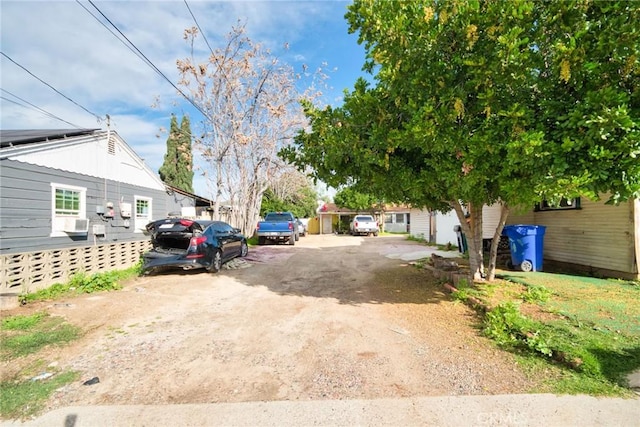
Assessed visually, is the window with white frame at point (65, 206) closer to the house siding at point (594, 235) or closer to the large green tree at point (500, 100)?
the large green tree at point (500, 100)

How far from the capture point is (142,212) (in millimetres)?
11477

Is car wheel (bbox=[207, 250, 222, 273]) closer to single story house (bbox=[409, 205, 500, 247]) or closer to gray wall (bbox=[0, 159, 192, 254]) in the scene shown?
gray wall (bbox=[0, 159, 192, 254])

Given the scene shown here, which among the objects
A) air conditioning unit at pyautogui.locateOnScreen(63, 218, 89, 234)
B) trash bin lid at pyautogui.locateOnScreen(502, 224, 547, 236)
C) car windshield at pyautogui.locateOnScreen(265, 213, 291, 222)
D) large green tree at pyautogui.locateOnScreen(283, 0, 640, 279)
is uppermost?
large green tree at pyautogui.locateOnScreen(283, 0, 640, 279)

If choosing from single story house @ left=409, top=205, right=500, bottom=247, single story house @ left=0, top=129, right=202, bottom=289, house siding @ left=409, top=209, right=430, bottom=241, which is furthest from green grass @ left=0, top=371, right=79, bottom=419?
house siding @ left=409, top=209, right=430, bottom=241

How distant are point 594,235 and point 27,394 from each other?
10125 mm

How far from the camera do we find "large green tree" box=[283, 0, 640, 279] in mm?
3508

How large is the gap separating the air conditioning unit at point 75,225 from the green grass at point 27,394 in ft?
19.9

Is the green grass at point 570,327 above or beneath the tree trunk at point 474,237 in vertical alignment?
beneath

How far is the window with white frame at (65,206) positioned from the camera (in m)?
7.82

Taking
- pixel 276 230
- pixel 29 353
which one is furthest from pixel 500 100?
pixel 276 230

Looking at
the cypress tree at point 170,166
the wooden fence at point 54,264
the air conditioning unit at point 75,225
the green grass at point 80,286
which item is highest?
the cypress tree at point 170,166

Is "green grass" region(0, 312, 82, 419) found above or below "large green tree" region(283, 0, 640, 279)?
below

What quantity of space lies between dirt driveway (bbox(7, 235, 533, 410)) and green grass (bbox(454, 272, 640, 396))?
1.09 feet

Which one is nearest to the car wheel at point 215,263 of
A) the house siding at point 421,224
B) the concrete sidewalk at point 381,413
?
the concrete sidewalk at point 381,413
